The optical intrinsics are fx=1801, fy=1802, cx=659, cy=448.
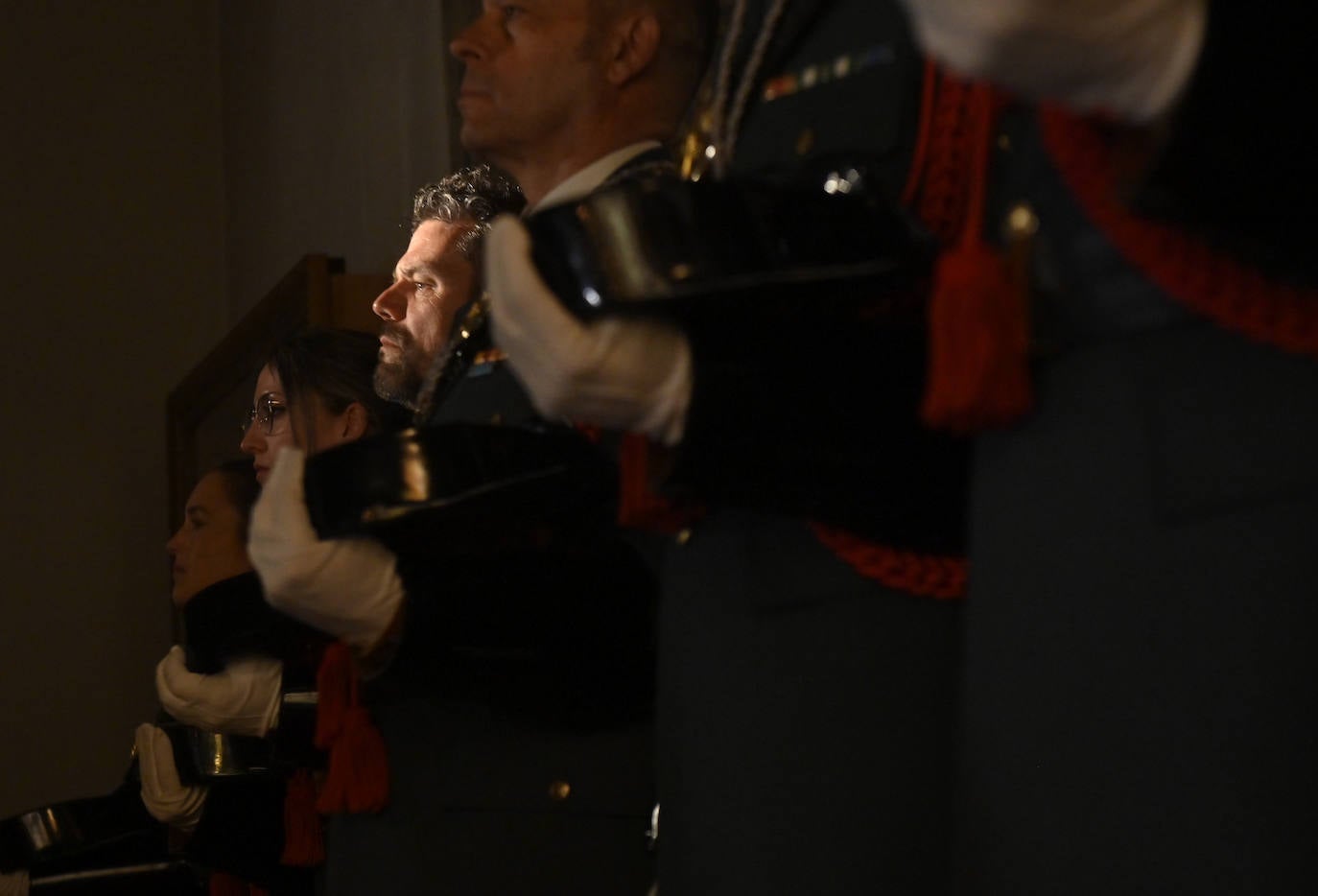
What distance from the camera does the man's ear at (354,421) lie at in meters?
1.98

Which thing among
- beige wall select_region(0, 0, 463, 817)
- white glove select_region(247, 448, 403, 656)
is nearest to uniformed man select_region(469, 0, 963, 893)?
white glove select_region(247, 448, 403, 656)

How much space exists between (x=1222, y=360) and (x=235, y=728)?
144 centimetres

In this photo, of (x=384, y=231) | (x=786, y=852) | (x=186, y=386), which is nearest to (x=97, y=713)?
(x=186, y=386)

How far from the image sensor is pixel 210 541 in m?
2.31

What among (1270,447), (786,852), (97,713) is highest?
(1270,447)

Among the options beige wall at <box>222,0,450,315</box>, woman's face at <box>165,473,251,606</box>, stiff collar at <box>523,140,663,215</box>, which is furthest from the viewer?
beige wall at <box>222,0,450,315</box>

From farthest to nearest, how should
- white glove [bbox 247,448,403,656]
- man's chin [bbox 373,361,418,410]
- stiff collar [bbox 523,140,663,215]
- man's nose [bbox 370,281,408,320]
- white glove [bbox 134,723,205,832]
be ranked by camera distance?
1. white glove [bbox 134,723,205,832]
2. man's nose [bbox 370,281,408,320]
3. man's chin [bbox 373,361,418,410]
4. stiff collar [bbox 523,140,663,215]
5. white glove [bbox 247,448,403,656]

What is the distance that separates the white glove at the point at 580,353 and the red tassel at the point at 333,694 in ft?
1.90

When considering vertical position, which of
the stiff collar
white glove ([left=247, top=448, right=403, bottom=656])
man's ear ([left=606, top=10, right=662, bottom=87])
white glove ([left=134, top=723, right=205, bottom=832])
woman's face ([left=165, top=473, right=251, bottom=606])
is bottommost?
white glove ([left=134, top=723, right=205, bottom=832])

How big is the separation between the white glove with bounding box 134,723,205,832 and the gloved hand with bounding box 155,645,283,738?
0.21 meters

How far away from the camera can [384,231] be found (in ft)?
9.93

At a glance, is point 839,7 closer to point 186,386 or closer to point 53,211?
point 186,386

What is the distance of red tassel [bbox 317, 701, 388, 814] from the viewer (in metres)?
1.43

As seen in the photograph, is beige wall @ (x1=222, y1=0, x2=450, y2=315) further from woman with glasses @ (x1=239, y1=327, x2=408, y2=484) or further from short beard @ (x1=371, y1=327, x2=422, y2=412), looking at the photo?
short beard @ (x1=371, y1=327, x2=422, y2=412)
